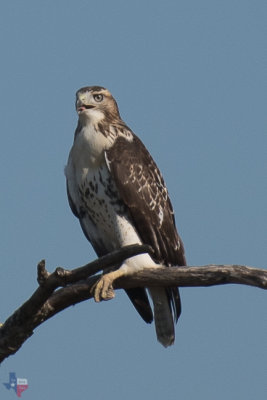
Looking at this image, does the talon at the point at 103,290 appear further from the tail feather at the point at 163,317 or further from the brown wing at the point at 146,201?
the tail feather at the point at 163,317

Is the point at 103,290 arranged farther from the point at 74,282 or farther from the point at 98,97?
the point at 98,97

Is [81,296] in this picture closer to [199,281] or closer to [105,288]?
[105,288]

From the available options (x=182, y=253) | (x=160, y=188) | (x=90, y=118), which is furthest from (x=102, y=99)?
(x=182, y=253)

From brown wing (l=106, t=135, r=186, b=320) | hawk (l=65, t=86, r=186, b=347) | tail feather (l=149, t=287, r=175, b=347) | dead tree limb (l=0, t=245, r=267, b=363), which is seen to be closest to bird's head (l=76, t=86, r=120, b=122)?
hawk (l=65, t=86, r=186, b=347)

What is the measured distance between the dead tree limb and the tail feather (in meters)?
1.11

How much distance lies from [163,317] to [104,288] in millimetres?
1295

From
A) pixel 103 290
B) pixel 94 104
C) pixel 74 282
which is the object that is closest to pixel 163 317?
pixel 103 290

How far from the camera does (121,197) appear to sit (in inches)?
386

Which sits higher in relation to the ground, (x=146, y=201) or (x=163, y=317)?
(x=146, y=201)

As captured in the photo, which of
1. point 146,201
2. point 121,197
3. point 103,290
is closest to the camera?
point 103,290

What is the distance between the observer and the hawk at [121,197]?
984cm

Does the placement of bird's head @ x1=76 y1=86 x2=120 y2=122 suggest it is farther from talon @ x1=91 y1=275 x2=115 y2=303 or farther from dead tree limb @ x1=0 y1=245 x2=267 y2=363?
dead tree limb @ x1=0 y1=245 x2=267 y2=363

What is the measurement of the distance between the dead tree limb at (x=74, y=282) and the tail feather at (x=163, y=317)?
111 centimetres

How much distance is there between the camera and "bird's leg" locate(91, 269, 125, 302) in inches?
350
